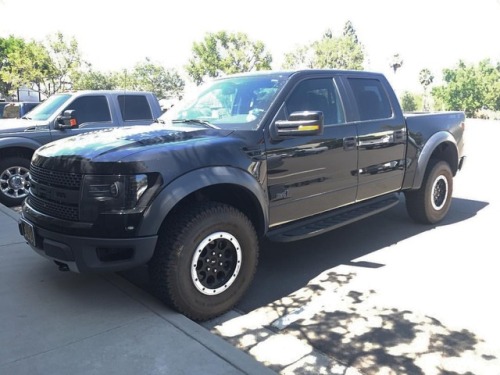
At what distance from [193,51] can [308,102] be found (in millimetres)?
45474

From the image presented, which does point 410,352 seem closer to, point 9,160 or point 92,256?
point 92,256

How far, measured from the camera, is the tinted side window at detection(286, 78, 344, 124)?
4328 mm

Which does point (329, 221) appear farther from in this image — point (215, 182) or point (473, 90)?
point (473, 90)

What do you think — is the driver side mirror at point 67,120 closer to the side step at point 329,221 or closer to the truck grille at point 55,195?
the truck grille at point 55,195

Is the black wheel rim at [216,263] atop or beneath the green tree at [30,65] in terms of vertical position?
beneath

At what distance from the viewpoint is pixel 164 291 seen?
335 centimetres

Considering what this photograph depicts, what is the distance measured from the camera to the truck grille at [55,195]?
3281 millimetres

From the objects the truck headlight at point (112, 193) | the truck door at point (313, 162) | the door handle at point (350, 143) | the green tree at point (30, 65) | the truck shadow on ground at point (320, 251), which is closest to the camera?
the truck headlight at point (112, 193)

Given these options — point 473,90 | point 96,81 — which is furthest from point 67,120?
point 473,90

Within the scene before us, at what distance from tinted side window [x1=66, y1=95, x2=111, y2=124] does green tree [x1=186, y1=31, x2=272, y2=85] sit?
121 feet

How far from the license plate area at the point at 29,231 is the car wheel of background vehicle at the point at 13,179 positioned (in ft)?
12.5

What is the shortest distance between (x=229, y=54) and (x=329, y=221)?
43073 mm

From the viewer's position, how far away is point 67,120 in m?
7.25

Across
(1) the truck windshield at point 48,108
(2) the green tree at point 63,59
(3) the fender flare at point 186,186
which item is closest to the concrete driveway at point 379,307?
(3) the fender flare at point 186,186
